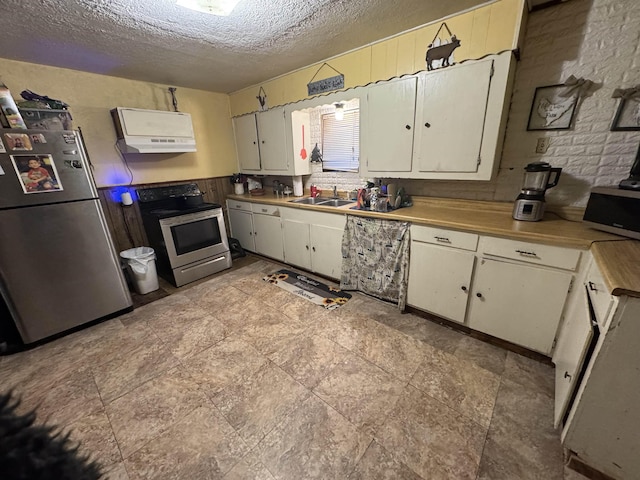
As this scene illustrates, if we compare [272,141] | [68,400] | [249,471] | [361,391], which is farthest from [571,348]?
[272,141]

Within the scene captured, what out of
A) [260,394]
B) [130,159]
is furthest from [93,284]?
[260,394]

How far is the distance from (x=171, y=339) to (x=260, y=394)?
1.01m

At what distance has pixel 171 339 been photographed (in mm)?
2178

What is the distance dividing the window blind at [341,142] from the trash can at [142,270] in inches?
92.4

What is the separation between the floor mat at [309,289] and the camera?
→ 8.72 ft

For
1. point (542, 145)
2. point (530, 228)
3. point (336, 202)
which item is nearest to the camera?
point (530, 228)

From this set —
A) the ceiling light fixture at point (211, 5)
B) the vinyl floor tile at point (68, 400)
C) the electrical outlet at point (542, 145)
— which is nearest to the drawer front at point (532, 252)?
the electrical outlet at point (542, 145)

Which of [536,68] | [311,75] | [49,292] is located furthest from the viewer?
[311,75]

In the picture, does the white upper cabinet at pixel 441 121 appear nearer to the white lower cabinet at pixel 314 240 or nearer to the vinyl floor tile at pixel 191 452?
the white lower cabinet at pixel 314 240

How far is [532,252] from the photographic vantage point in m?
1.69

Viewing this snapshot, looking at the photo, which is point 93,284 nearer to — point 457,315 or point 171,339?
point 171,339

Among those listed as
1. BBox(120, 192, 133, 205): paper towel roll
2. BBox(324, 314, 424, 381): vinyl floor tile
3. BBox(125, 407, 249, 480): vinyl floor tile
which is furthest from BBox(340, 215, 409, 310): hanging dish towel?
BBox(120, 192, 133, 205): paper towel roll

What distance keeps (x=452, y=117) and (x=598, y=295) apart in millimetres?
1488

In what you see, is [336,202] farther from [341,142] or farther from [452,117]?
[452,117]
